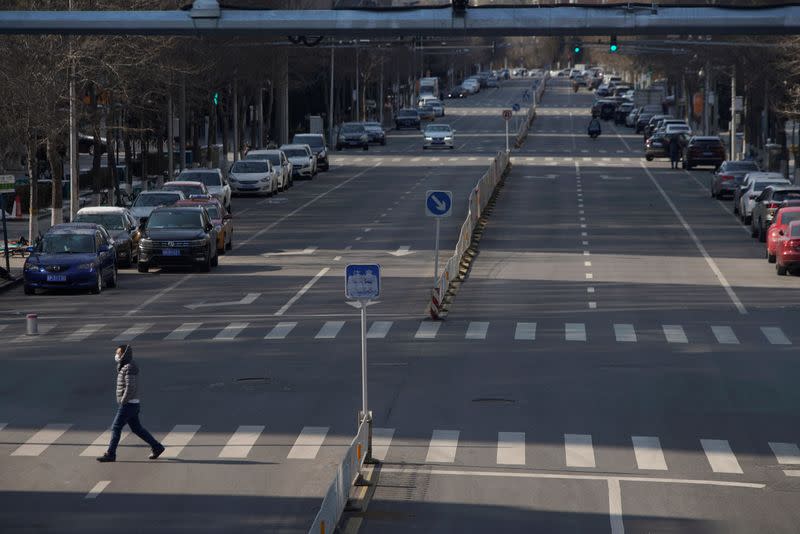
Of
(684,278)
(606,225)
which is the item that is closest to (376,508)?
(684,278)

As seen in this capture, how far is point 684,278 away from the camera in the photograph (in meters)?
39.6

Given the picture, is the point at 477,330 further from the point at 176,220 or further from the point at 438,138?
the point at 438,138

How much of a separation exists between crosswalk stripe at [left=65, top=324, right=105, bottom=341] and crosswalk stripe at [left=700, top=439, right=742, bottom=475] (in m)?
13.7

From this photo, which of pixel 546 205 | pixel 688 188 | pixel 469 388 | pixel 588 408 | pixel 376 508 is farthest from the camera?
pixel 688 188

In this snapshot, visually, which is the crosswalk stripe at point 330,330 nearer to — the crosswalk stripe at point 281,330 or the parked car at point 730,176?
the crosswalk stripe at point 281,330

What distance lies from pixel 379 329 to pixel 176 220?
12.5 m

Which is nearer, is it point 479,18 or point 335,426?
point 335,426

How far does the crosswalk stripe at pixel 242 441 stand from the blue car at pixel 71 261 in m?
16.2

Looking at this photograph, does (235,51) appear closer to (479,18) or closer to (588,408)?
(479,18)

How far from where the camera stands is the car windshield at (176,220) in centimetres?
4159

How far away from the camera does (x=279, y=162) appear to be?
227 ft

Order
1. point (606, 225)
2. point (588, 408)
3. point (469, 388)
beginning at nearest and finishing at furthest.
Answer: point (588, 408)
point (469, 388)
point (606, 225)

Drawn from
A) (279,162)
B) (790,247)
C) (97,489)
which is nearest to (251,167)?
(279,162)

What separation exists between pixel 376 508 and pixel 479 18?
58.5ft
